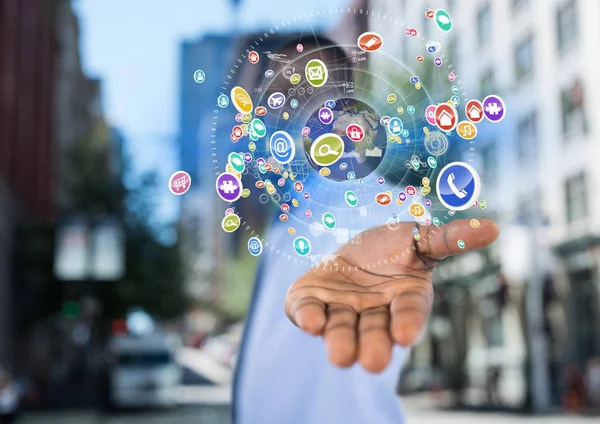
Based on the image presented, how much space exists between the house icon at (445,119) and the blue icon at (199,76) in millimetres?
635

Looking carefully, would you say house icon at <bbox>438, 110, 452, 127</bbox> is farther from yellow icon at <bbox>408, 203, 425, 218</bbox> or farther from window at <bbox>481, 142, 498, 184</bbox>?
window at <bbox>481, 142, 498, 184</bbox>

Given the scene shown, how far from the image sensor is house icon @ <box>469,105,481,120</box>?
2.23m

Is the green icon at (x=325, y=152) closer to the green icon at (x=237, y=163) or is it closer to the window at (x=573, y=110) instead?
the green icon at (x=237, y=163)

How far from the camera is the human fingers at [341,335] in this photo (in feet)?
6.27

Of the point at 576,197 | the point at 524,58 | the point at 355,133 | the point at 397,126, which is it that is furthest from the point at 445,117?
the point at 524,58

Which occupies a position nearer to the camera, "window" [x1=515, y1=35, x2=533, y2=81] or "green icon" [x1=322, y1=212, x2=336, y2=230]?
"green icon" [x1=322, y1=212, x2=336, y2=230]

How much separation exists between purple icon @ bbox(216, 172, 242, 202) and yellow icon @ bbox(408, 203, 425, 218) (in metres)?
0.43

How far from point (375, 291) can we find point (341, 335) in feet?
0.64

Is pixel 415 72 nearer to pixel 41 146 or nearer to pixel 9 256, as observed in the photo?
pixel 9 256

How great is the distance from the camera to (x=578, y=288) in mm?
25156

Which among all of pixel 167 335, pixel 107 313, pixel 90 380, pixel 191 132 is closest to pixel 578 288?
pixel 167 335

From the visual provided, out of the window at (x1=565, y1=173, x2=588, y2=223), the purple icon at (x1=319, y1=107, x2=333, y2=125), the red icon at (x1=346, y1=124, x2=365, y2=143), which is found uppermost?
the window at (x1=565, y1=173, x2=588, y2=223)

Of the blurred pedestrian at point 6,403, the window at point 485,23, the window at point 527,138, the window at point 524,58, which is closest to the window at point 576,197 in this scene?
the window at point 527,138

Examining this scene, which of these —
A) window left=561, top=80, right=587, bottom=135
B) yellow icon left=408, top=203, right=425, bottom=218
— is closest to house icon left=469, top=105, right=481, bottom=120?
yellow icon left=408, top=203, right=425, bottom=218
